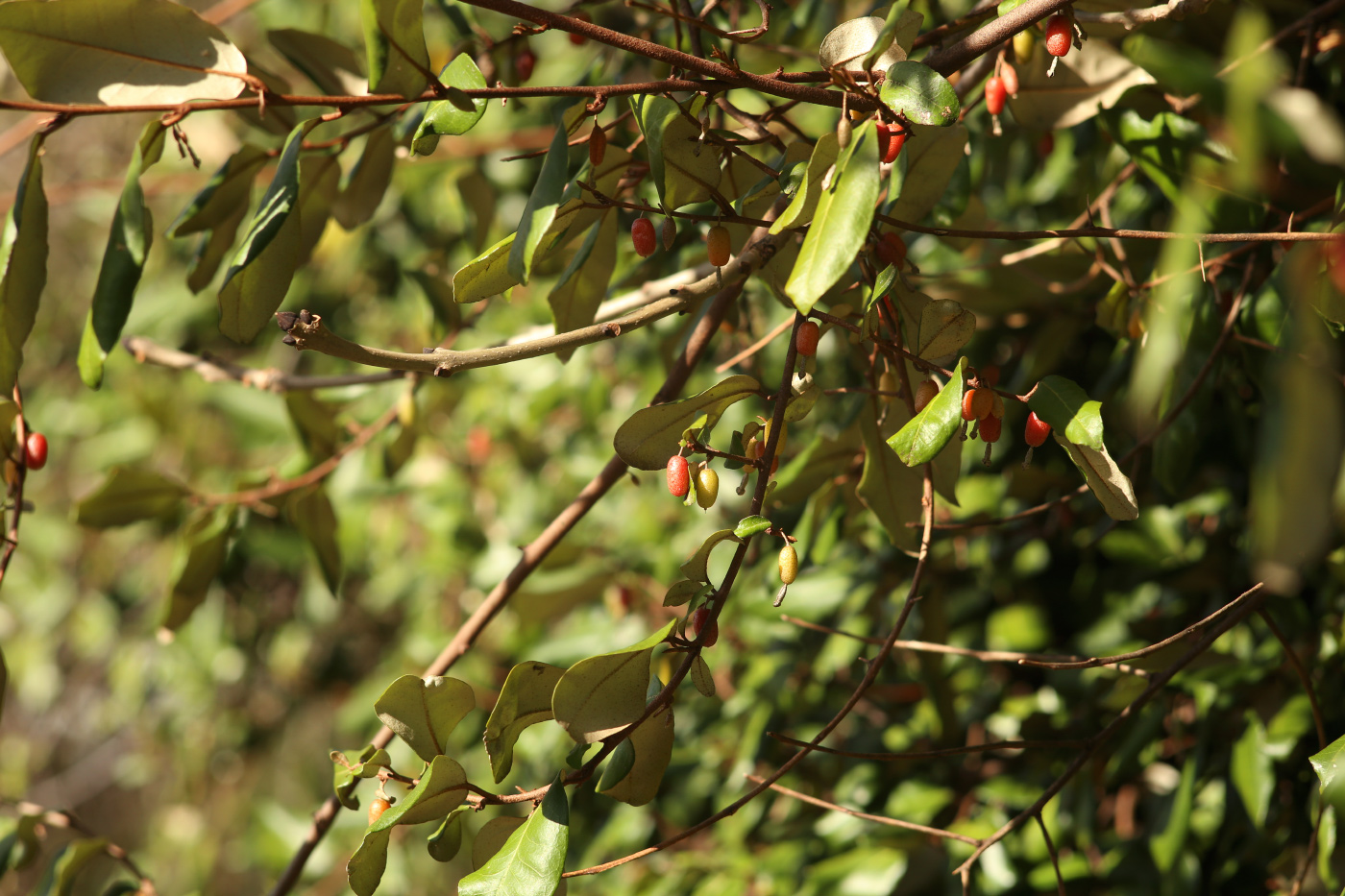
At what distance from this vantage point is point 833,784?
1109mm

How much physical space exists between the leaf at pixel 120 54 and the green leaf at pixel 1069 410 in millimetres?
526

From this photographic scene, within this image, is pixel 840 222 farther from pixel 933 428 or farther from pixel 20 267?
pixel 20 267

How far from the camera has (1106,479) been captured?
52 centimetres

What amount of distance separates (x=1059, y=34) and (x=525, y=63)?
20.0 inches

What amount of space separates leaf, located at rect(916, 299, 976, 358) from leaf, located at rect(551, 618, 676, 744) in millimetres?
204

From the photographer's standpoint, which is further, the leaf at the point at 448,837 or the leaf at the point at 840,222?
the leaf at the point at 448,837

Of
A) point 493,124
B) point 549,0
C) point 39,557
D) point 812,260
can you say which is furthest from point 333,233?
point 812,260

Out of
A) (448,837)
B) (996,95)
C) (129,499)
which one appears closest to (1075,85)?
(996,95)

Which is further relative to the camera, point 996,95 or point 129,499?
point 129,499

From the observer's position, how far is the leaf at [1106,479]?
0.51 m

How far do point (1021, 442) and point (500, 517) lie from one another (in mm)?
859

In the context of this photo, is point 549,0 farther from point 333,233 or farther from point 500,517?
point 500,517

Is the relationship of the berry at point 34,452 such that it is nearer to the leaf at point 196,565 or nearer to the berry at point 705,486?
the leaf at point 196,565

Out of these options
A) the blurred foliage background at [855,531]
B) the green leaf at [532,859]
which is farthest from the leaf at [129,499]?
the green leaf at [532,859]
